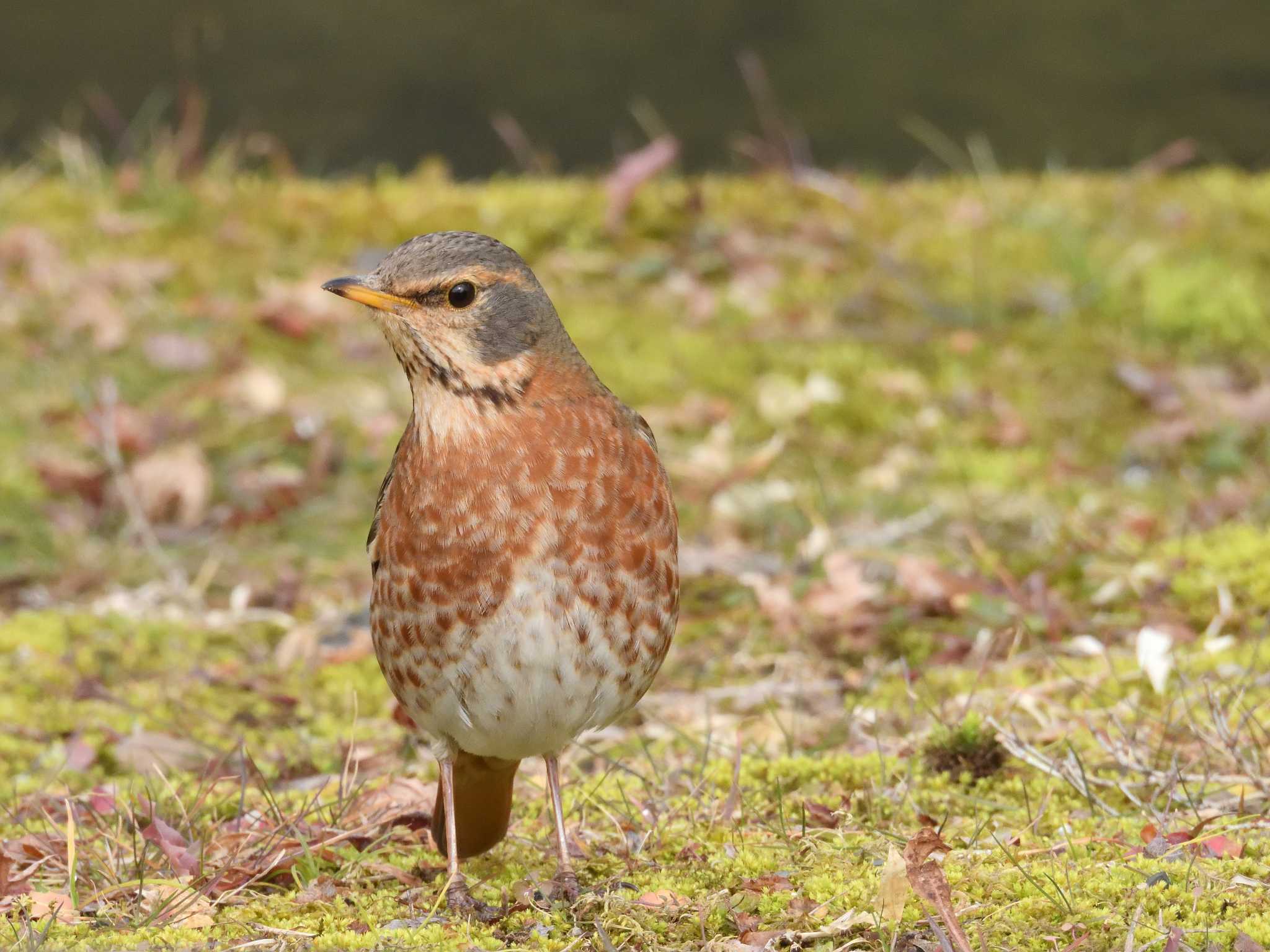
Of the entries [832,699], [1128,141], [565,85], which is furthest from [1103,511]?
[565,85]

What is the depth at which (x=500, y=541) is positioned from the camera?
3.40 metres

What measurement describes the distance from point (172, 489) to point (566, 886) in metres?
3.46

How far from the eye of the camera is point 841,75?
640 inches

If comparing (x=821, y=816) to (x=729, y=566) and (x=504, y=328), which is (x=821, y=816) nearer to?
(x=504, y=328)

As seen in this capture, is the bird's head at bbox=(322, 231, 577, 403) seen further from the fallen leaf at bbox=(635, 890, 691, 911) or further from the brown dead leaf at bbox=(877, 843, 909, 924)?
the brown dead leaf at bbox=(877, 843, 909, 924)

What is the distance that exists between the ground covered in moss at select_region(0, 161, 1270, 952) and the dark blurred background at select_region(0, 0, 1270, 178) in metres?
4.85

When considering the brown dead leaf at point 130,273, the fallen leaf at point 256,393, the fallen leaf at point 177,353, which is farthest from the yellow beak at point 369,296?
the brown dead leaf at point 130,273

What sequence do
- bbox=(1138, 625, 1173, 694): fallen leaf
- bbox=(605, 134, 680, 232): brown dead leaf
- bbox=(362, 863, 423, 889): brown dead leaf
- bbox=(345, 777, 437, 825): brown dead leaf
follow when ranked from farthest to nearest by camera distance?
bbox=(605, 134, 680, 232): brown dead leaf, bbox=(1138, 625, 1173, 694): fallen leaf, bbox=(345, 777, 437, 825): brown dead leaf, bbox=(362, 863, 423, 889): brown dead leaf

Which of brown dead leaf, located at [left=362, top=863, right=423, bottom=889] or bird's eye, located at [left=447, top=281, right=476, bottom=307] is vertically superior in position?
bird's eye, located at [left=447, top=281, right=476, bottom=307]

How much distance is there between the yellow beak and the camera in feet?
11.3

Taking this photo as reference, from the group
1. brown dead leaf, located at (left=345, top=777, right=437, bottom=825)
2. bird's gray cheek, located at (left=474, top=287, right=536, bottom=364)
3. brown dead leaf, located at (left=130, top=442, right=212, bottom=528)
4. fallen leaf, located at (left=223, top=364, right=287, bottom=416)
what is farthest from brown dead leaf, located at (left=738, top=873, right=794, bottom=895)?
fallen leaf, located at (left=223, top=364, right=287, bottom=416)

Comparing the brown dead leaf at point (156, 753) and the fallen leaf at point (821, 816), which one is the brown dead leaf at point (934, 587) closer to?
the fallen leaf at point (821, 816)

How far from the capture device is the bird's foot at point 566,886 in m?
3.21

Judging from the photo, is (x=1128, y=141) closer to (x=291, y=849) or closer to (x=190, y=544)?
(x=190, y=544)
